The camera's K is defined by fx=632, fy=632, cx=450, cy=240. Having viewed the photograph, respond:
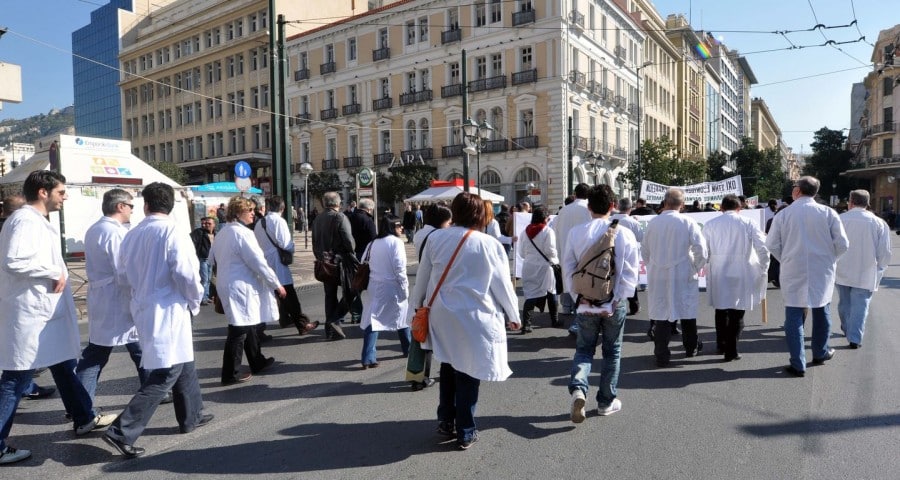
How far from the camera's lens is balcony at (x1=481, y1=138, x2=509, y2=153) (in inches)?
1554

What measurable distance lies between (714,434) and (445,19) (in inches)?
1556

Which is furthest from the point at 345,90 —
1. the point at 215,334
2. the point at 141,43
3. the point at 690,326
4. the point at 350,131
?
the point at 690,326

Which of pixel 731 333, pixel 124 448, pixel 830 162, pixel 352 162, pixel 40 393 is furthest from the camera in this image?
pixel 830 162

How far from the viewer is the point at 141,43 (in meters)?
59.6

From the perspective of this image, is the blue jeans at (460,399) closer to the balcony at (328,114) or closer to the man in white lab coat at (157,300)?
the man in white lab coat at (157,300)

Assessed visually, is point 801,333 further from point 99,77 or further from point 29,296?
point 99,77

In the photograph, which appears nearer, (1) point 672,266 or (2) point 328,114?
(1) point 672,266

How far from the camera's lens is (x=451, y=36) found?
4050cm

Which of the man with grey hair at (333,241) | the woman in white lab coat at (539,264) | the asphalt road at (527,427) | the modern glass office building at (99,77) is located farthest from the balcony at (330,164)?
the asphalt road at (527,427)

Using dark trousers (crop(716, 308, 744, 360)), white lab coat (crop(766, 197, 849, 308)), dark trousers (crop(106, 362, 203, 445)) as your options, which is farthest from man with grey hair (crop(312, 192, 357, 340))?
white lab coat (crop(766, 197, 849, 308))

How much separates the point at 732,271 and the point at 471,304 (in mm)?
3825

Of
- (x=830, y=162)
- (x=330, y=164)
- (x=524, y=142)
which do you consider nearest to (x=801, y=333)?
(x=524, y=142)

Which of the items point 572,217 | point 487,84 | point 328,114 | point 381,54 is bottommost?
point 572,217

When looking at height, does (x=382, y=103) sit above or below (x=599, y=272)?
above
